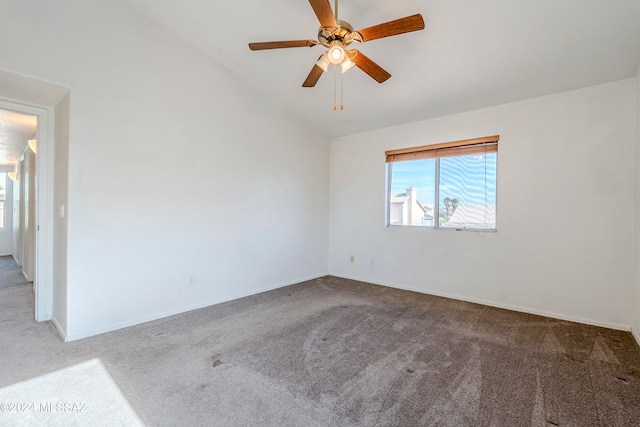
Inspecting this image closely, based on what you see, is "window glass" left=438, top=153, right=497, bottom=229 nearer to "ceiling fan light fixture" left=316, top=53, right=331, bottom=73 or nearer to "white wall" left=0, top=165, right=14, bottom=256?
"ceiling fan light fixture" left=316, top=53, right=331, bottom=73

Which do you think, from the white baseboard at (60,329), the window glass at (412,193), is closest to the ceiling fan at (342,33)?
the window glass at (412,193)

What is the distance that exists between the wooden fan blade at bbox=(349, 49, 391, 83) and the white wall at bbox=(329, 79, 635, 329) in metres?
1.87

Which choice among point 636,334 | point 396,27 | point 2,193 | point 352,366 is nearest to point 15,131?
point 2,193

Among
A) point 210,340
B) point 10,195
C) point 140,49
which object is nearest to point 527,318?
point 210,340

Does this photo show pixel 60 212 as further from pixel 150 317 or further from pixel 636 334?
pixel 636 334

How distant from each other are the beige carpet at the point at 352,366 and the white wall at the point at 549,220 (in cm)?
36

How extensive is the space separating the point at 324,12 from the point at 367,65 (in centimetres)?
66

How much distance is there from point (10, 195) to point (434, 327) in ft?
30.1

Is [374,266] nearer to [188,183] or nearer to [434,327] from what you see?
[434,327]

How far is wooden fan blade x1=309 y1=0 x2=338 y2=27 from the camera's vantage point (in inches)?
69.5

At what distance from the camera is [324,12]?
1849 millimetres

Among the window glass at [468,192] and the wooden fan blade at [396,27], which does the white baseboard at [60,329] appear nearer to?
the wooden fan blade at [396,27]

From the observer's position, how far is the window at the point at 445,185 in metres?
3.71

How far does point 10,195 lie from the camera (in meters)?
6.75
